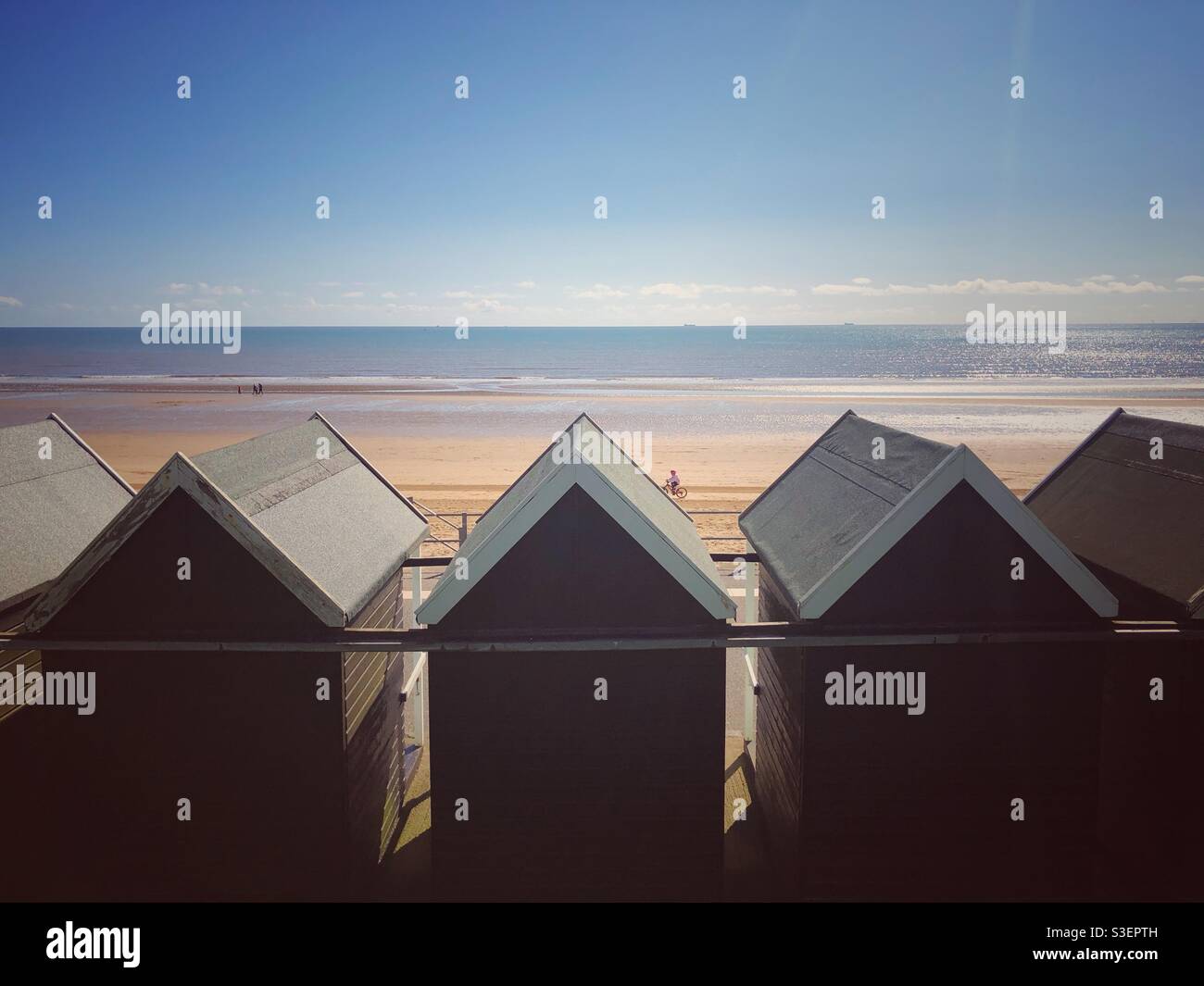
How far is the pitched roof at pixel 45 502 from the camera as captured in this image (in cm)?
884

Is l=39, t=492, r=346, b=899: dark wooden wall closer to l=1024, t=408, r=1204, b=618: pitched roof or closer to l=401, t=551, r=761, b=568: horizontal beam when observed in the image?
l=401, t=551, r=761, b=568: horizontal beam

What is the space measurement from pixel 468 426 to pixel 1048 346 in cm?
18341

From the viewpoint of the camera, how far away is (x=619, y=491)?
745 centimetres

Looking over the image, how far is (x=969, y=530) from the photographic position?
7355 mm

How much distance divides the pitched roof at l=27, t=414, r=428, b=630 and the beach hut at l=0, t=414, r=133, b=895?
155 centimetres

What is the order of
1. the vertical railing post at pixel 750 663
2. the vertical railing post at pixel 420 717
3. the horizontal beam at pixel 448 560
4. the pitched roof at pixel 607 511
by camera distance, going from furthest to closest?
1. the vertical railing post at pixel 420 717
2. the vertical railing post at pixel 750 663
3. the horizontal beam at pixel 448 560
4. the pitched roof at pixel 607 511

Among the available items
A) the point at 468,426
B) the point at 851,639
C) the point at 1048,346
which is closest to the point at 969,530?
the point at 851,639

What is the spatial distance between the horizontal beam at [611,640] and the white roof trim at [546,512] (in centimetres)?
30

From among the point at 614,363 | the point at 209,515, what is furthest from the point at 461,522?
the point at 614,363

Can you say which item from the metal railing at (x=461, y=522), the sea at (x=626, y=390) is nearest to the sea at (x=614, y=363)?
the sea at (x=626, y=390)

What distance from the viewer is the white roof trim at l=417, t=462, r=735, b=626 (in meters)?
7.29

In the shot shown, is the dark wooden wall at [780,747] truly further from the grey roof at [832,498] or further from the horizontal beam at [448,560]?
the grey roof at [832,498]
